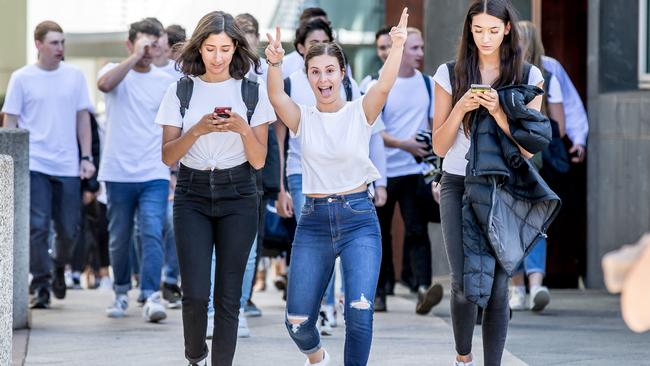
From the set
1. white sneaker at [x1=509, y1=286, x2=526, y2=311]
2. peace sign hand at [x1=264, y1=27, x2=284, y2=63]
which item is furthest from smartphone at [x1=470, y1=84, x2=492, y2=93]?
white sneaker at [x1=509, y1=286, x2=526, y2=311]

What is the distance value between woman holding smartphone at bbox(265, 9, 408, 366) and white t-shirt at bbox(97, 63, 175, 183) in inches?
122

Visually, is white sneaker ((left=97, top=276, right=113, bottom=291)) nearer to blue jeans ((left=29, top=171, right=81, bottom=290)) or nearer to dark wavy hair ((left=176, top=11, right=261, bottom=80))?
blue jeans ((left=29, top=171, right=81, bottom=290))

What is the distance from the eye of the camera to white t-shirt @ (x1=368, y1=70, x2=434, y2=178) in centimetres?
924

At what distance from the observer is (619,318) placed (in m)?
8.77

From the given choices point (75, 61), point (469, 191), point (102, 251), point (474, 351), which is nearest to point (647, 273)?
point (469, 191)

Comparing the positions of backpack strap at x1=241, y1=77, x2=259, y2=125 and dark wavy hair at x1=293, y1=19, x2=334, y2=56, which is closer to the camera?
backpack strap at x1=241, y1=77, x2=259, y2=125

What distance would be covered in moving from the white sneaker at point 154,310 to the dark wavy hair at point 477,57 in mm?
3539

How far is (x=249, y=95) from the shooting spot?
561cm

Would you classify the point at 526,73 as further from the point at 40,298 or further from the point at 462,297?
the point at 40,298

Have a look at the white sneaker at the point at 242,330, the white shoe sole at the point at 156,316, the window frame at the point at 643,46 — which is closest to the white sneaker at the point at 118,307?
the white shoe sole at the point at 156,316

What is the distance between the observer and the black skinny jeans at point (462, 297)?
17.5 feet

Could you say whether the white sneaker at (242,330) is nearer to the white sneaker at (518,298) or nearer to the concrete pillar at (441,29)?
the white sneaker at (518,298)

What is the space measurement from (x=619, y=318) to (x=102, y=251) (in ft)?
20.3

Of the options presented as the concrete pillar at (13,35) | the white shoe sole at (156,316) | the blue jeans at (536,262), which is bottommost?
the white shoe sole at (156,316)
